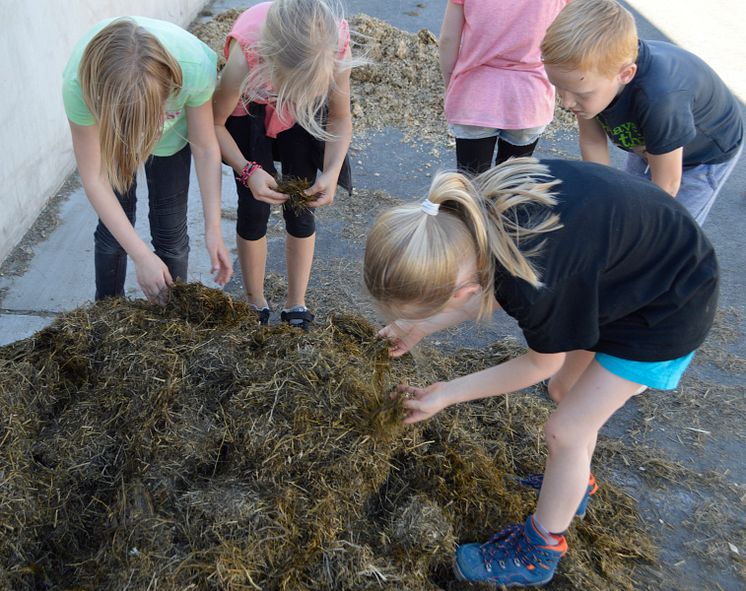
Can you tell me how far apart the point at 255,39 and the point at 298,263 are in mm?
1146

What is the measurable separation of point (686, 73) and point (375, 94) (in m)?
4.35

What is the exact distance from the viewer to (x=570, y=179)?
1.92 meters

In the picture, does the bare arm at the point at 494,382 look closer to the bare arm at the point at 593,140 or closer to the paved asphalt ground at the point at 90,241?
the bare arm at the point at 593,140

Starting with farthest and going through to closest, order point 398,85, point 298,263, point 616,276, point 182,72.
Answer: point 398,85 → point 298,263 → point 182,72 → point 616,276

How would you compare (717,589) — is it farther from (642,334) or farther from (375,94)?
(375,94)

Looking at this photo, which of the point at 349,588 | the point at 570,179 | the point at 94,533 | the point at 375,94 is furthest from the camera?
the point at 375,94

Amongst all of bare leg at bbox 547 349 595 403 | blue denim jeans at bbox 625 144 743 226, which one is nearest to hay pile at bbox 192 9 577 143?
blue denim jeans at bbox 625 144 743 226

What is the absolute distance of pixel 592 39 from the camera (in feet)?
8.30

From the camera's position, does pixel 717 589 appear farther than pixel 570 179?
Yes

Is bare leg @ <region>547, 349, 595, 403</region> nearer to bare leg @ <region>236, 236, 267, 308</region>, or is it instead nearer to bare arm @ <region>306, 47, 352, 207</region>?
bare arm @ <region>306, 47, 352, 207</region>

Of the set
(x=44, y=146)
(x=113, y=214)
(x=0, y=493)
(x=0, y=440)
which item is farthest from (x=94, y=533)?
(x=44, y=146)

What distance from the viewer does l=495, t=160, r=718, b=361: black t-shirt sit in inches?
72.2

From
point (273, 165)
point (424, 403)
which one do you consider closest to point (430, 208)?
point (424, 403)

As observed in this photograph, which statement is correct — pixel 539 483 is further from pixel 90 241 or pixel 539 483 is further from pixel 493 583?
pixel 90 241
